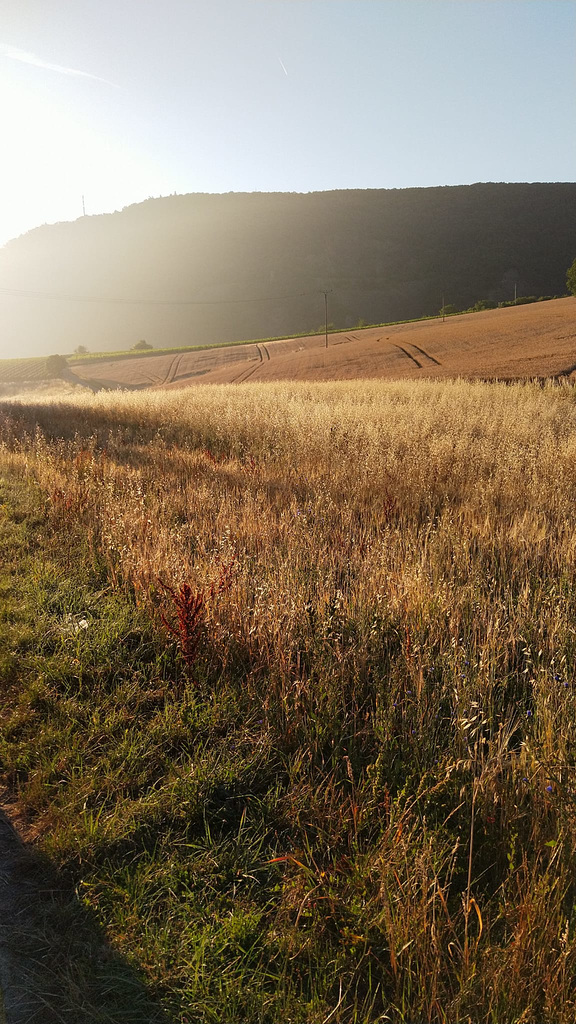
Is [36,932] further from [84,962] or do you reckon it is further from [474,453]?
[474,453]

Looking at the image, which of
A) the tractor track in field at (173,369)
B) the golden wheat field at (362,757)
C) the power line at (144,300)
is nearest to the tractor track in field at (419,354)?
the tractor track in field at (173,369)

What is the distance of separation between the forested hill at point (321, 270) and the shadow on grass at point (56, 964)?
412 ft

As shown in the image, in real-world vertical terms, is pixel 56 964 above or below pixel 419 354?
below

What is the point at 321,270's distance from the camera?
140875mm

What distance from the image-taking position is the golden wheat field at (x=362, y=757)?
1.94 metres

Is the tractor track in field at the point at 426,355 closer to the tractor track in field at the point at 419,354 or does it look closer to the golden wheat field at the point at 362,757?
the tractor track in field at the point at 419,354

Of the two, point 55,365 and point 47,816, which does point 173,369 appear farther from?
point 47,816

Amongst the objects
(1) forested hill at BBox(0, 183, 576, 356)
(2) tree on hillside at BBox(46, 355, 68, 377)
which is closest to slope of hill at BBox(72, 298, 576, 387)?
(2) tree on hillside at BBox(46, 355, 68, 377)

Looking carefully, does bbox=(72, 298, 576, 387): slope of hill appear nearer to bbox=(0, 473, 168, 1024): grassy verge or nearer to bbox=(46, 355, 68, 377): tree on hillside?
bbox=(46, 355, 68, 377): tree on hillside

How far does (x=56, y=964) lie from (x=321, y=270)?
152 m

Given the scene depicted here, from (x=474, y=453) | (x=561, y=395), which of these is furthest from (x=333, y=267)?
(x=474, y=453)

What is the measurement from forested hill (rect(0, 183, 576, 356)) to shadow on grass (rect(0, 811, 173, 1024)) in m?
126

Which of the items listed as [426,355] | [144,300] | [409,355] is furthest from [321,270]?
[426,355]

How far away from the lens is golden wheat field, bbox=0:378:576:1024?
1.94 meters
